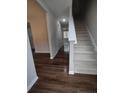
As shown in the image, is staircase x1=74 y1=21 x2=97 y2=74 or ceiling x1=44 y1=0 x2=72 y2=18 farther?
ceiling x1=44 y1=0 x2=72 y2=18

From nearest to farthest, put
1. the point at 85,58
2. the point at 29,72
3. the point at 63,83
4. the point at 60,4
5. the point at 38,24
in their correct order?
1. the point at 29,72
2. the point at 63,83
3. the point at 85,58
4. the point at 60,4
5. the point at 38,24

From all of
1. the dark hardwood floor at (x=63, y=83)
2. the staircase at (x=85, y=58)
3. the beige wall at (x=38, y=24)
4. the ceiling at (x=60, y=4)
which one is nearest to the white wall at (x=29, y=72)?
the dark hardwood floor at (x=63, y=83)

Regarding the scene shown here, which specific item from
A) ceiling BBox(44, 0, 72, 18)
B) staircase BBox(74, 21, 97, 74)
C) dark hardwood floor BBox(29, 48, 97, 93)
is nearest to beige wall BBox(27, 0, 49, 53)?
ceiling BBox(44, 0, 72, 18)

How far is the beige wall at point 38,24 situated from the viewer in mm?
4215

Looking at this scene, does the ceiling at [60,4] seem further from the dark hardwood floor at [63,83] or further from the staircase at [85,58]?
the dark hardwood floor at [63,83]

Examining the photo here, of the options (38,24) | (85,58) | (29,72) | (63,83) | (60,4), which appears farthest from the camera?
(38,24)

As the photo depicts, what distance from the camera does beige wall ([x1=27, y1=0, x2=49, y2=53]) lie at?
421cm

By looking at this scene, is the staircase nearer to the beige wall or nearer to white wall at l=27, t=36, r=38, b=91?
white wall at l=27, t=36, r=38, b=91

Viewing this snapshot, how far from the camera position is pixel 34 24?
5.21 meters

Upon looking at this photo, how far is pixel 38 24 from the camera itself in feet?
16.6

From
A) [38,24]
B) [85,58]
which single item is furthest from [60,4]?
[85,58]

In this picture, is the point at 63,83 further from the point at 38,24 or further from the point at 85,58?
the point at 38,24
